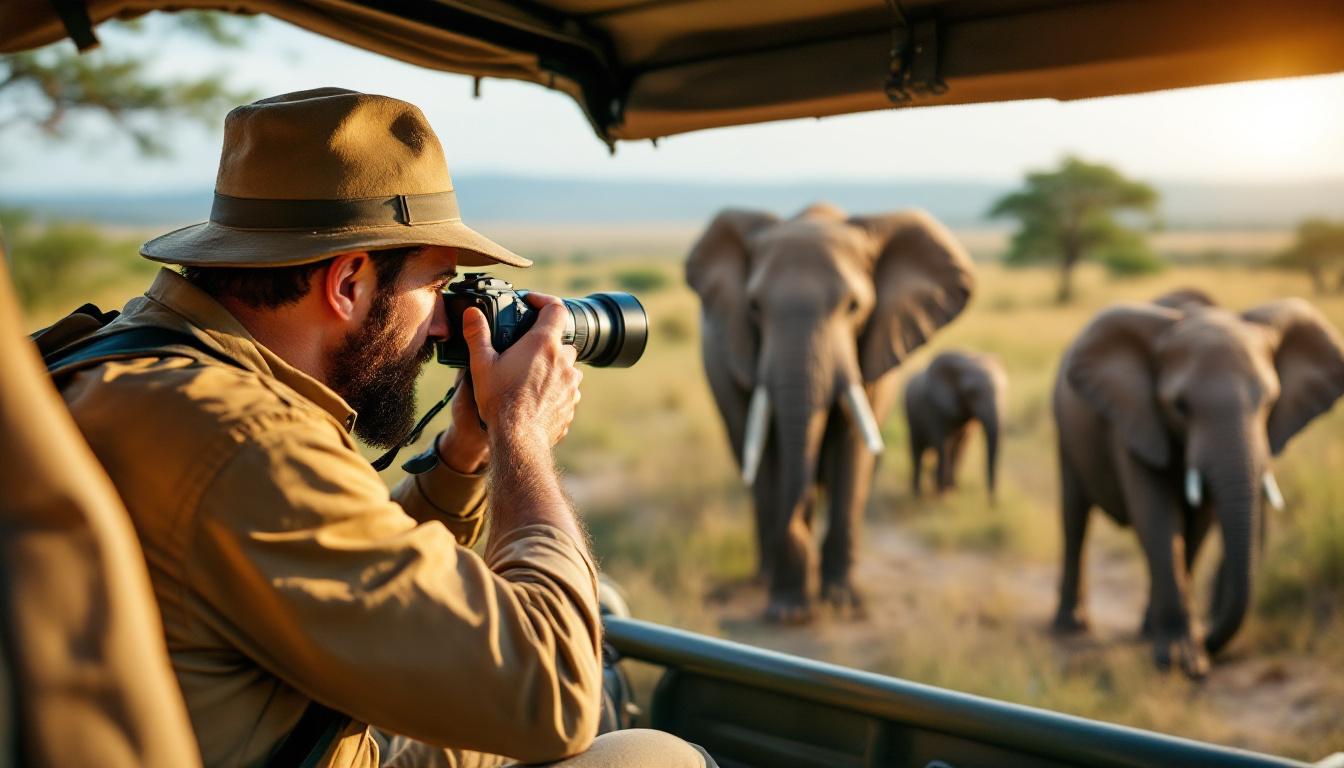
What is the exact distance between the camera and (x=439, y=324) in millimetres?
1776

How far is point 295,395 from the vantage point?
56.0 inches

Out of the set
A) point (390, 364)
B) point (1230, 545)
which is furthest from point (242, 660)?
point (1230, 545)

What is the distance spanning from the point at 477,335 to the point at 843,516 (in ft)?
17.5

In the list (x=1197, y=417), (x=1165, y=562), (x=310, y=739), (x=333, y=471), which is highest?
(x=333, y=471)

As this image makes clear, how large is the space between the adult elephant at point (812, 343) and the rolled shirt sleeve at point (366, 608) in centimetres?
501

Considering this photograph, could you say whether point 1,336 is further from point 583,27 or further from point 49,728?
point 583,27

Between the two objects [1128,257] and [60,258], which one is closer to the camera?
Result: [60,258]

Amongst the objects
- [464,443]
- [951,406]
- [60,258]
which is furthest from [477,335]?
[60,258]

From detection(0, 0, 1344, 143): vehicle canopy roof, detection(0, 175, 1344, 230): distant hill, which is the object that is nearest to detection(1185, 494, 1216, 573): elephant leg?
detection(0, 0, 1344, 143): vehicle canopy roof

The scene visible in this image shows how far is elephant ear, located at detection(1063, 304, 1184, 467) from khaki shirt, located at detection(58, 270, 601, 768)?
4.78 meters

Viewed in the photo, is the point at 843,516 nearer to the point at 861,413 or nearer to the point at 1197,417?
the point at 861,413

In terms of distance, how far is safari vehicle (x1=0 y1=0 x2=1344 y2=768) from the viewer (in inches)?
70.6

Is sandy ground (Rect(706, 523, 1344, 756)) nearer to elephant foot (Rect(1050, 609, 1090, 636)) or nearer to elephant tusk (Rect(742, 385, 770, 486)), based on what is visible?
elephant foot (Rect(1050, 609, 1090, 636))

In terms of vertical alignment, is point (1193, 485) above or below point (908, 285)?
below
